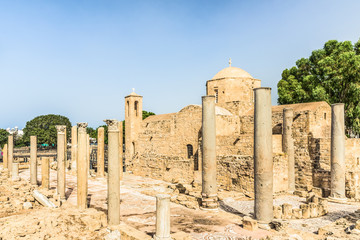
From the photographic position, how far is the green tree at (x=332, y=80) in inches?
847

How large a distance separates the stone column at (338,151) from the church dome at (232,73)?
12.3 meters

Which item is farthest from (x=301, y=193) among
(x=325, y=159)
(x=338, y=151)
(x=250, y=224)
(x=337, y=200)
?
(x=250, y=224)

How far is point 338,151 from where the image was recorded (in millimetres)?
11938

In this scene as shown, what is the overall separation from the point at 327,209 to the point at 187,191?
5978 millimetres

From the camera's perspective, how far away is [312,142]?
50.0 feet

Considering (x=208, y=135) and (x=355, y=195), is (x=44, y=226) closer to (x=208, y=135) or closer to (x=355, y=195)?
(x=208, y=135)

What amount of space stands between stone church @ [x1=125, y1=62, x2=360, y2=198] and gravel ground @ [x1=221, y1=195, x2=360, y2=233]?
1.44m

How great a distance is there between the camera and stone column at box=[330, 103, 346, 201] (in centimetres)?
1180

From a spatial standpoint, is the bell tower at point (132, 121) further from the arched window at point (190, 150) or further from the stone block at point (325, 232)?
the stone block at point (325, 232)

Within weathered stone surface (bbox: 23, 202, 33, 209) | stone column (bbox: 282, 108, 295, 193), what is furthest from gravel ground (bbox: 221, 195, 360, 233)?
weathered stone surface (bbox: 23, 202, 33, 209)

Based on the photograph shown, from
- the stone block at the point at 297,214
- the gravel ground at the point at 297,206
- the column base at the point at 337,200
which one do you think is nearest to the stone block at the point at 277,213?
the gravel ground at the point at 297,206

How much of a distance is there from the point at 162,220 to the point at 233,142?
37.1 feet

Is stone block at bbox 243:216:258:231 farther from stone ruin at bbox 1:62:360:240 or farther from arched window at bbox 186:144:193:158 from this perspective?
arched window at bbox 186:144:193:158

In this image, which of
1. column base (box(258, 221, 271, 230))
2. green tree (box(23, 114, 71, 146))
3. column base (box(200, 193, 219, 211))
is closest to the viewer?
column base (box(258, 221, 271, 230))
